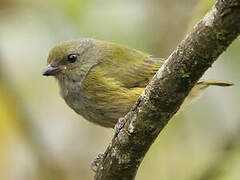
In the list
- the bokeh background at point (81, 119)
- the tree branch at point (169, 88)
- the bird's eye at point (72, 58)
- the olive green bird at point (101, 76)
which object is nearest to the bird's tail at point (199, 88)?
the olive green bird at point (101, 76)

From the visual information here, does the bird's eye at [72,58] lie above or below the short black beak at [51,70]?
above

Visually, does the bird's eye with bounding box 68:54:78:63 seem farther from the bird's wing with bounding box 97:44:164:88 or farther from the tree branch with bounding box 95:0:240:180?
the tree branch with bounding box 95:0:240:180

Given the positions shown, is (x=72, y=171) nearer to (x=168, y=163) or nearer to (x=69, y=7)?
(x=168, y=163)

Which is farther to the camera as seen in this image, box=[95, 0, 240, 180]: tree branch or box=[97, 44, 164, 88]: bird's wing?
box=[97, 44, 164, 88]: bird's wing

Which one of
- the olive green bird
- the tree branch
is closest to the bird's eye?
the olive green bird

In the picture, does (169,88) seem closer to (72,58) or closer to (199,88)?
(199,88)

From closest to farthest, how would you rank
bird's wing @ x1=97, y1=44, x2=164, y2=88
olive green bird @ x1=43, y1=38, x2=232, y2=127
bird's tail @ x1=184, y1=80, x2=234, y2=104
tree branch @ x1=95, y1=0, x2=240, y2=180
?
1. tree branch @ x1=95, y1=0, x2=240, y2=180
2. olive green bird @ x1=43, y1=38, x2=232, y2=127
3. bird's wing @ x1=97, y1=44, x2=164, y2=88
4. bird's tail @ x1=184, y1=80, x2=234, y2=104

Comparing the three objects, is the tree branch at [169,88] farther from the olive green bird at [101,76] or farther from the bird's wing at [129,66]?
the bird's wing at [129,66]
